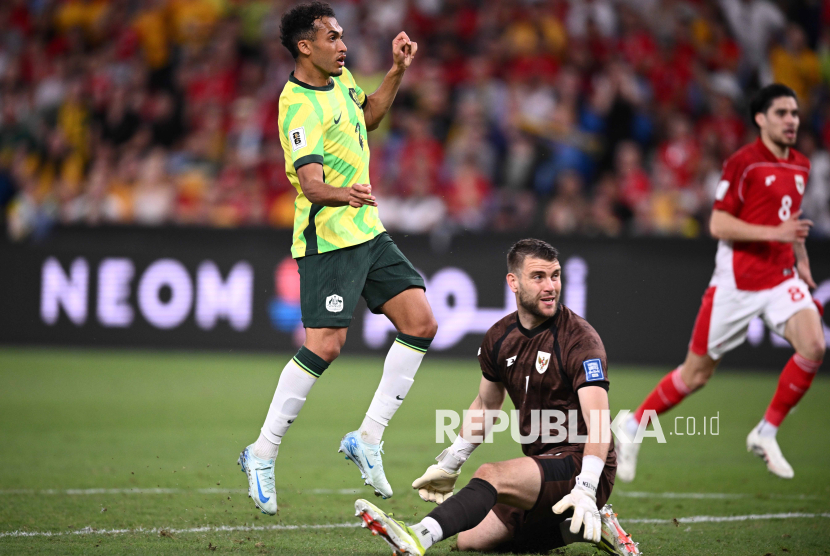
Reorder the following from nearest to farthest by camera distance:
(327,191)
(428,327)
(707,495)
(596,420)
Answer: (596,420) → (327,191) → (428,327) → (707,495)

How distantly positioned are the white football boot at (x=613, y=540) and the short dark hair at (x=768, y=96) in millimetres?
3301

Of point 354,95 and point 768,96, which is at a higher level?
point 768,96

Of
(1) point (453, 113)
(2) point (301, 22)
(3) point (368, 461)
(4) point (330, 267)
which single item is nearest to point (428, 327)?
(4) point (330, 267)

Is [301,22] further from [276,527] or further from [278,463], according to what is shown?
[278,463]

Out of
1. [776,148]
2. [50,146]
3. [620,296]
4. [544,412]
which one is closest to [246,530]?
[544,412]

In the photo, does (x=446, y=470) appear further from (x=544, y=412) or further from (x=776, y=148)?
(x=776, y=148)

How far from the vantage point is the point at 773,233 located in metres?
6.06

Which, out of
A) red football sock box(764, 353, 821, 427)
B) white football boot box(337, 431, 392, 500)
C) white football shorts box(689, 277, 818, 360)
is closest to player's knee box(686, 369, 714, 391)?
white football shorts box(689, 277, 818, 360)

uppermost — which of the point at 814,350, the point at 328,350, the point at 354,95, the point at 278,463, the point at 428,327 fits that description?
the point at 354,95

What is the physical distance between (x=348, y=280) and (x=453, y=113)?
30.4 ft

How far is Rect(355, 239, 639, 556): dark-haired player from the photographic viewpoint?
4.06 meters

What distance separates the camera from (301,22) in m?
5.07

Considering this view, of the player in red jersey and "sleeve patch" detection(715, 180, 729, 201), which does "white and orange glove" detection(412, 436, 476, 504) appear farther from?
"sleeve patch" detection(715, 180, 729, 201)

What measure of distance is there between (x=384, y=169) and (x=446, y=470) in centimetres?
937
